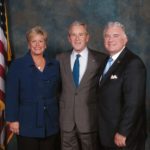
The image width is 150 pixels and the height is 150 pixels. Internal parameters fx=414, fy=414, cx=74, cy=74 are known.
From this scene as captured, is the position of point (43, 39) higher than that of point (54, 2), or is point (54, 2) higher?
point (54, 2)

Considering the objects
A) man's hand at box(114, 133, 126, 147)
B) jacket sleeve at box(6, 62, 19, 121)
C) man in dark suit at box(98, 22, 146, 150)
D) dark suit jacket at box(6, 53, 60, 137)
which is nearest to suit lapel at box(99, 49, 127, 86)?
man in dark suit at box(98, 22, 146, 150)

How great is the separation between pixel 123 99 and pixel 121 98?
0.05 feet

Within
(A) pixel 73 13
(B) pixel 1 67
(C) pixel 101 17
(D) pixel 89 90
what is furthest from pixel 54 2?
(D) pixel 89 90

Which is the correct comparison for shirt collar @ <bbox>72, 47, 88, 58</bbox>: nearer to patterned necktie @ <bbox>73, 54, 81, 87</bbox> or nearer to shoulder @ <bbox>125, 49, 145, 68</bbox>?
patterned necktie @ <bbox>73, 54, 81, 87</bbox>

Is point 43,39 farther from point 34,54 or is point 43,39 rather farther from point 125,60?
point 125,60

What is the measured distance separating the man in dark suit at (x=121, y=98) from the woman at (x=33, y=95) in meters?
0.46

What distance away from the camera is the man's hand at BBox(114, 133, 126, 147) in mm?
2791

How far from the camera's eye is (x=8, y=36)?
388 cm

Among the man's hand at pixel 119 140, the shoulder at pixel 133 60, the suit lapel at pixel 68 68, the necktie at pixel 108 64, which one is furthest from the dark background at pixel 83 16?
the man's hand at pixel 119 140

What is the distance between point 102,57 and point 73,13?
2.79ft

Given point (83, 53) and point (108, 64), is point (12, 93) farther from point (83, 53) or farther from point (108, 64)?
point (108, 64)

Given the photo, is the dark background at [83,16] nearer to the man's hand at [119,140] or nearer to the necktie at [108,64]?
the necktie at [108,64]

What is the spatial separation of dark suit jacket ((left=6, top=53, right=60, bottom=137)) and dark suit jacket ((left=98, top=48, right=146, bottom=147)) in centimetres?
47

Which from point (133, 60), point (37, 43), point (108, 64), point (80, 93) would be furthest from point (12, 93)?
point (133, 60)
